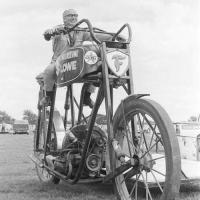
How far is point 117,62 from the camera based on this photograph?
429cm

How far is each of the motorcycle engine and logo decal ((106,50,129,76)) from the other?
900 millimetres

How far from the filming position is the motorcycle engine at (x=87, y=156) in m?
4.76

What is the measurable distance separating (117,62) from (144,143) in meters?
0.85

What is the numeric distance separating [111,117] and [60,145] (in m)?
1.78

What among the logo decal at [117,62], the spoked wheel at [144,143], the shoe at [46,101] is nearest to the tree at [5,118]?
the shoe at [46,101]

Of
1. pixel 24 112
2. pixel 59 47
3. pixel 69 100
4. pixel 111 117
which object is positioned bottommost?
pixel 111 117

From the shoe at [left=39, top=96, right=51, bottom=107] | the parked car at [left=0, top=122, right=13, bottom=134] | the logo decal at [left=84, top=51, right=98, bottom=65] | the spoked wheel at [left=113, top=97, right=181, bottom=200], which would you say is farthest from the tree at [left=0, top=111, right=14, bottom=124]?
the spoked wheel at [left=113, top=97, right=181, bottom=200]

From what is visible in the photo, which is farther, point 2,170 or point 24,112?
point 24,112

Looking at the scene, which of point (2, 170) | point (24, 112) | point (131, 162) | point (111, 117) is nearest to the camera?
point (131, 162)

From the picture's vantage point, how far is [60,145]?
230 inches

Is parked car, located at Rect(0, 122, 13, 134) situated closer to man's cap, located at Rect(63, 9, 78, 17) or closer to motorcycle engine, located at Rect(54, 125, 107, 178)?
motorcycle engine, located at Rect(54, 125, 107, 178)

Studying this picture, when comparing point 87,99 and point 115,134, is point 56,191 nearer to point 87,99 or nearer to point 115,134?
point 87,99

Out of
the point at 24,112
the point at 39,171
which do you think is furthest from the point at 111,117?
the point at 24,112

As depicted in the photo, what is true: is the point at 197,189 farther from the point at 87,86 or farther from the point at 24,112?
the point at 24,112
